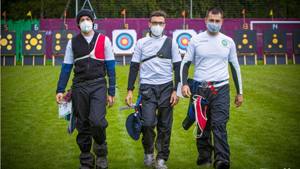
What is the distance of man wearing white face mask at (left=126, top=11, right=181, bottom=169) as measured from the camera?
7824 mm

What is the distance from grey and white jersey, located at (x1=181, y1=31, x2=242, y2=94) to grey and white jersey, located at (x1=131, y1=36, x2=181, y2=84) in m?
0.22

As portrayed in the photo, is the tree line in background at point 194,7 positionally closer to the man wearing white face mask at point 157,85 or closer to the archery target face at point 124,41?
the archery target face at point 124,41

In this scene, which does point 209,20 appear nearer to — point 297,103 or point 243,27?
point 297,103

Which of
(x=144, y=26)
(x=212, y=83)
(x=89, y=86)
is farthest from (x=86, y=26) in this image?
(x=144, y=26)

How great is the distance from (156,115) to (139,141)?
189 cm

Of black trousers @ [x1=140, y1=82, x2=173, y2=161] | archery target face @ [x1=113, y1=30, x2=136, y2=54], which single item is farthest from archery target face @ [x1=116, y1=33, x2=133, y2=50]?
black trousers @ [x1=140, y1=82, x2=173, y2=161]

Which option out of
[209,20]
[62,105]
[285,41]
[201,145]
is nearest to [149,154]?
[201,145]

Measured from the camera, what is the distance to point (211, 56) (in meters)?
7.72

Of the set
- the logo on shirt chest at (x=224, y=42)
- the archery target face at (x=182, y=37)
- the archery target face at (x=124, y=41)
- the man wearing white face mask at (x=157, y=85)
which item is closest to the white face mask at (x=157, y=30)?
the man wearing white face mask at (x=157, y=85)

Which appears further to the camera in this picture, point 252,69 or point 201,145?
point 252,69

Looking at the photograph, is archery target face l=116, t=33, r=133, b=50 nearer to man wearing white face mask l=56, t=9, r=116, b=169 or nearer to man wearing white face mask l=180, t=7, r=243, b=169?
man wearing white face mask l=180, t=7, r=243, b=169

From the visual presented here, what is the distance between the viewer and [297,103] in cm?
1333

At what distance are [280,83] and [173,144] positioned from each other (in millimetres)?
8057

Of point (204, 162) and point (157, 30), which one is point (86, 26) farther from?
point (204, 162)
